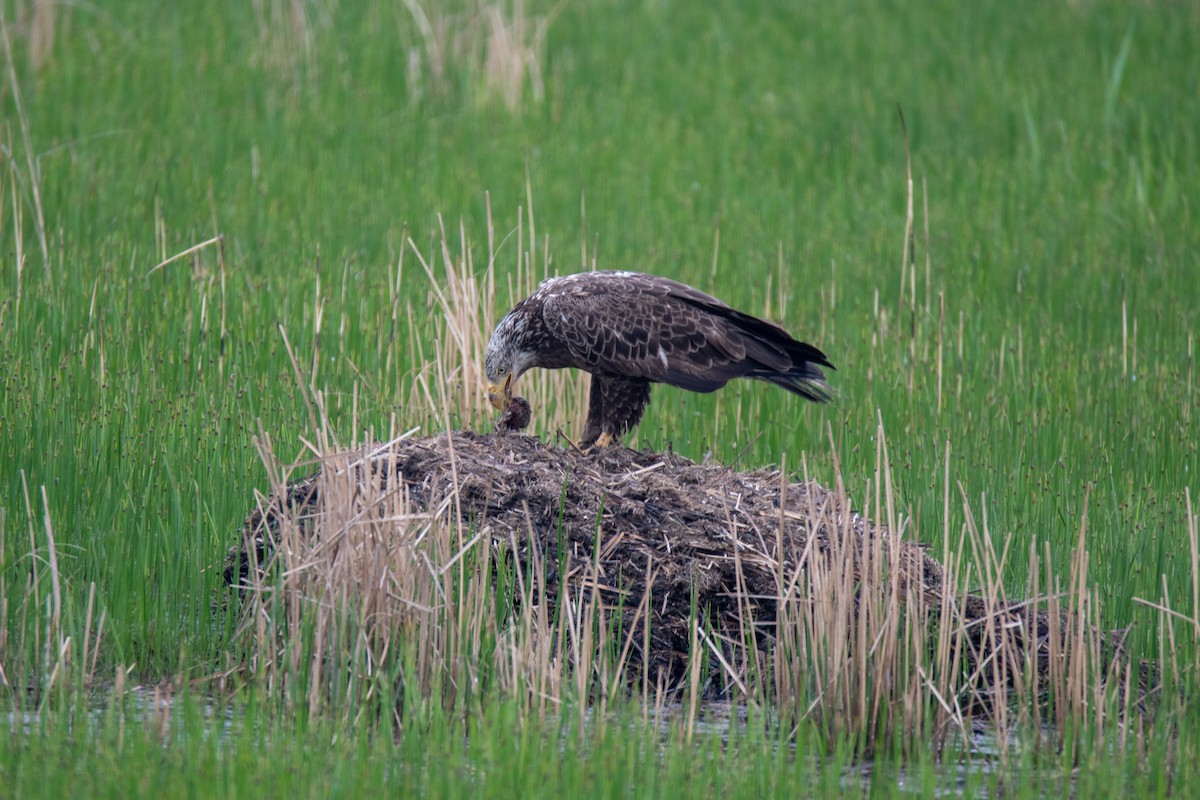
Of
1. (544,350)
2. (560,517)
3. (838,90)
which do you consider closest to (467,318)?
(544,350)

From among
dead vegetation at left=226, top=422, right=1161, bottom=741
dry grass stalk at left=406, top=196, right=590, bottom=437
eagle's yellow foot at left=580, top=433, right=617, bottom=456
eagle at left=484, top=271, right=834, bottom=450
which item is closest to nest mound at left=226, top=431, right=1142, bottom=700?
dead vegetation at left=226, top=422, right=1161, bottom=741

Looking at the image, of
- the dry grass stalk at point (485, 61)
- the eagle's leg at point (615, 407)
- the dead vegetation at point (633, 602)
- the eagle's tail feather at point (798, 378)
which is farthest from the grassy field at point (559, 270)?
the eagle's leg at point (615, 407)

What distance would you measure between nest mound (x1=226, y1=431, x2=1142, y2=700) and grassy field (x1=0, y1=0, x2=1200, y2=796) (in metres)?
0.31

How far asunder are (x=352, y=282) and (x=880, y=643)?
5513 mm

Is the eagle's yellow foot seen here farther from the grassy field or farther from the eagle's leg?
the grassy field

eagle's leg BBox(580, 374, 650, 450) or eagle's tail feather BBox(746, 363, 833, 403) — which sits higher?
eagle's tail feather BBox(746, 363, 833, 403)

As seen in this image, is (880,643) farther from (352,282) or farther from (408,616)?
(352,282)

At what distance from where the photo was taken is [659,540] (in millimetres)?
5887

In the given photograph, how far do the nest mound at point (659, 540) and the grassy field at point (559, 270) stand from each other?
308 millimetres

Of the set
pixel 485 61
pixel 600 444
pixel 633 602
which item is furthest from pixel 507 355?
pixel 485 61

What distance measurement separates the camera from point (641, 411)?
7.55 m

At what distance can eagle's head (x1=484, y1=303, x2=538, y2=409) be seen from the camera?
7.29 meters

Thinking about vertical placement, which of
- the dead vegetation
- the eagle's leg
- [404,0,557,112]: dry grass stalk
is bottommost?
the dead vegetation

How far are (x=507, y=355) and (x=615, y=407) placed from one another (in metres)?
0.62
